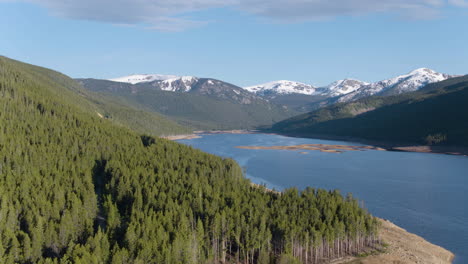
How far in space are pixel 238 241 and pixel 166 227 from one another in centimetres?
1366

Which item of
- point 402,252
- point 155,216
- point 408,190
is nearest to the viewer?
point 155,216

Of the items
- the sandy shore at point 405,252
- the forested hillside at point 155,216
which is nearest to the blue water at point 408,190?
the sandy shore at point 405,252

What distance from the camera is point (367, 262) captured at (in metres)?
76.6

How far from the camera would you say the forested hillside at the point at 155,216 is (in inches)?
2549

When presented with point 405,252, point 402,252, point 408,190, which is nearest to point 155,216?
point 402,252

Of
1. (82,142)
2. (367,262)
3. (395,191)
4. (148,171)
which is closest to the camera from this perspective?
(367,262)

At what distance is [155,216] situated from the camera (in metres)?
76.6

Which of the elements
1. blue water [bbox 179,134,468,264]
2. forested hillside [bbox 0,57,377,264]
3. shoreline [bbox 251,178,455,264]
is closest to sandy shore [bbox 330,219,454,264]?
shoreline [bbox 251,178,455,264]

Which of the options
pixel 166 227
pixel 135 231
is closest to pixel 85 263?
pixel 135 231

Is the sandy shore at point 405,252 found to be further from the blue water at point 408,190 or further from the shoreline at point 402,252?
the blue water at point 408,190

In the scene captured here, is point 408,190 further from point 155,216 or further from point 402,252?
point 155,216

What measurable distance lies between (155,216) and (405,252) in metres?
51.9

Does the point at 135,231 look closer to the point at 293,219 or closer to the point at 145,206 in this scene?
the point at 145,206

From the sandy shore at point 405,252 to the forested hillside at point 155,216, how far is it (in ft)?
14.7
